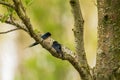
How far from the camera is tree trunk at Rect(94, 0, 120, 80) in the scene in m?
2.27

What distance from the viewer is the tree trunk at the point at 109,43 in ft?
7.44

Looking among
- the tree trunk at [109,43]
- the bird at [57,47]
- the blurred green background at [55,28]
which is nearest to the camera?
the bird at [57,47]

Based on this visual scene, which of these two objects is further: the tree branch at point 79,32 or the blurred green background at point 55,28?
the blurred green background at point 55,28

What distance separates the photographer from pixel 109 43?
2.28 m

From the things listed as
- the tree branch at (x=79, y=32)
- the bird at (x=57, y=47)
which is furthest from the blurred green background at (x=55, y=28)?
the bird at (x=57, y=47)

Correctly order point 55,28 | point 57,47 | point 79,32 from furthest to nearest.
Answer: point 55,28, point 79,32, point 57,47

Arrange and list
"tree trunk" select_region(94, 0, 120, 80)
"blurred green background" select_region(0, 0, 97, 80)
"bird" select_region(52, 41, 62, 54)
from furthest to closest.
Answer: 1. "blurred green background" select_region(0, 0, 97, 80)
2. "tree trunk" select_region(94, 0, 120, 80)
3. "bird" select_region(52, 41, 62, 54)

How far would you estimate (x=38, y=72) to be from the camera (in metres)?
10.4

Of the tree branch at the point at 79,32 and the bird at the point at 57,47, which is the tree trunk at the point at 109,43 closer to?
the tree branch at the point at 79,32

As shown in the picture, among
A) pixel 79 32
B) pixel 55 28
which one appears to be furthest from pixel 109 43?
pixel 55 28

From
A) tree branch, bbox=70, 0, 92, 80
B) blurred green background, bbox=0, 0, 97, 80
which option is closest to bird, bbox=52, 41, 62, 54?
tree branch, bbox=70, 0, 92, 80

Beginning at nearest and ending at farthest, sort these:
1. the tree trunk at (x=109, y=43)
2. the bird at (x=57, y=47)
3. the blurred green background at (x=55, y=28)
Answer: the bird at (x=57, y=47) → the tree trunk at (x=109, y=43) → the blurred green background at (x=55, y=28)

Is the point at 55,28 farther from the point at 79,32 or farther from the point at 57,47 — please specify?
the point at 57,47

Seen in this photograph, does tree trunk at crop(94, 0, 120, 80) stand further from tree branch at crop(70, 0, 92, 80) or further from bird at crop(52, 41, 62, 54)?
bird at crop(52, 41, 62, 54)
